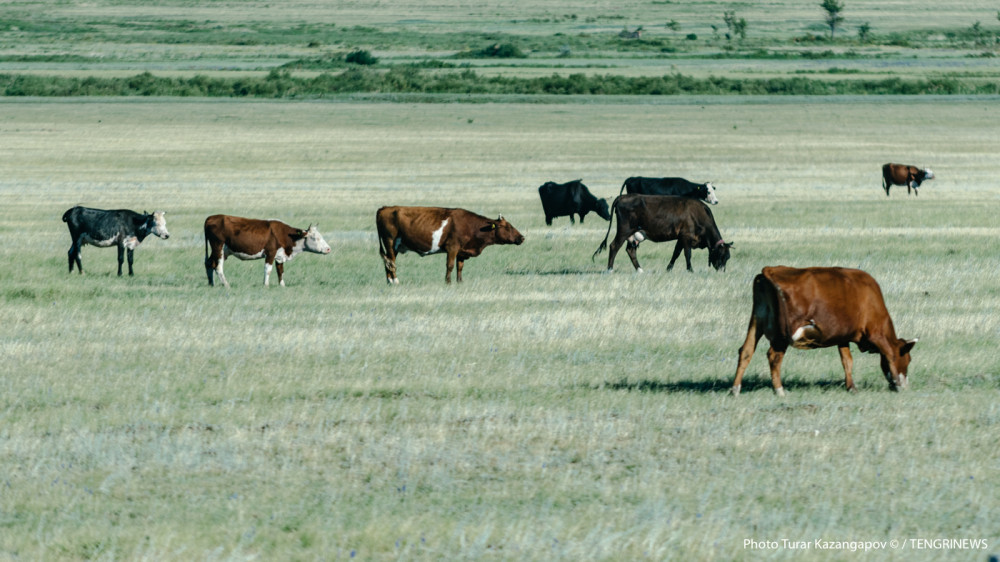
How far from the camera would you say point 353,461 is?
9.88 metres

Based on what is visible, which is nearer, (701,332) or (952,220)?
(701,332)

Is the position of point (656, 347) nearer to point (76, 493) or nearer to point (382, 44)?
point (76, 493)

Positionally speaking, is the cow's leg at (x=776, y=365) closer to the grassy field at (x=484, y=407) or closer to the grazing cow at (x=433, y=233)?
the grassy field at (x=484, y=407)

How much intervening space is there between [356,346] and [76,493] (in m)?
6.24

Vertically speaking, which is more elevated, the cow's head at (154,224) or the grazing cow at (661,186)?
the cow's head at (154,224)

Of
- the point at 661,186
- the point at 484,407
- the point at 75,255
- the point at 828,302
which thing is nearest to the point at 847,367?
the point at 828,302

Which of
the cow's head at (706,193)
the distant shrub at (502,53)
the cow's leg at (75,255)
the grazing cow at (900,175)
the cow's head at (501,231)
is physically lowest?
the distant shrub at (502,53)

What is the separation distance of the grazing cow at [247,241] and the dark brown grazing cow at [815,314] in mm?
10284

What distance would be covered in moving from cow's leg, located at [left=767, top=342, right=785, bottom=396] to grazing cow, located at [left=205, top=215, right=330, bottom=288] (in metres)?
10.4

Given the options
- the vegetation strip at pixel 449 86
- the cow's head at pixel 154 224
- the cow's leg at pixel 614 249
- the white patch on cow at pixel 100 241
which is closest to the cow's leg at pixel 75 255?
the white patch on cow at pixel 100 241

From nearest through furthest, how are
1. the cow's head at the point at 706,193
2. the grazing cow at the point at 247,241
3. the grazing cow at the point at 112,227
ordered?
the grazing cow at the point at 247,241 < the grazing cow at the point at 112,227 < the cow's head at the point at 706,193

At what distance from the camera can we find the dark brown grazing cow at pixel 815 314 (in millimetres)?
11352

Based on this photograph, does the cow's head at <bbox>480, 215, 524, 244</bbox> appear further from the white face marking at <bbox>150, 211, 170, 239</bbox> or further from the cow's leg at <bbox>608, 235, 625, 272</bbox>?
the white face marking at <bbox>150, 211, 170, 239</bbox>

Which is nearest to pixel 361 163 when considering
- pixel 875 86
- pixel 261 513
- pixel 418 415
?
pixel 418 415
